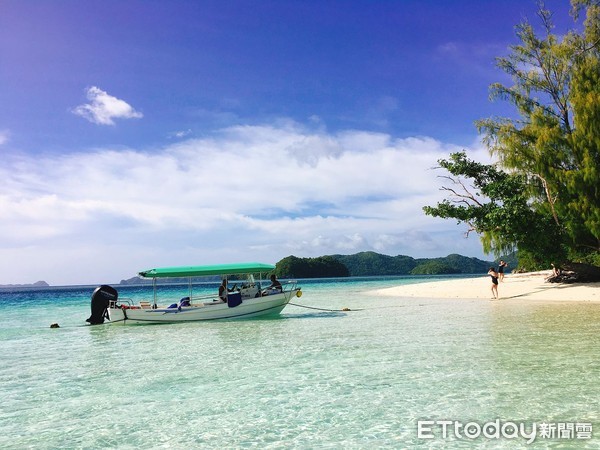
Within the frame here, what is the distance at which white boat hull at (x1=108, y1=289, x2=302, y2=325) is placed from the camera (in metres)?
25.1

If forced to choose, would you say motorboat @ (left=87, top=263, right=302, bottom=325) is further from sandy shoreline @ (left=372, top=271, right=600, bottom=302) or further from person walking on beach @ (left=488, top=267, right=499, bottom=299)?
sandy shoreline @ (left=372, top=271, right=600, bottom=302)

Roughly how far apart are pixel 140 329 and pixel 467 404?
1943 centimetres

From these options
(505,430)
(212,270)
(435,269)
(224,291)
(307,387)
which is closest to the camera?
(505,430)

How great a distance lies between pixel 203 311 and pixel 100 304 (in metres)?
7.28

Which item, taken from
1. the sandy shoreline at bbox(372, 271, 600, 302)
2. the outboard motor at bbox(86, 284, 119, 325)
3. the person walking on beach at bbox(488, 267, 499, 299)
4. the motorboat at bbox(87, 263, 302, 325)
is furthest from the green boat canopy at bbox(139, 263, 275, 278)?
the sandy shoreline at bbox(372, 271, 600, 302)

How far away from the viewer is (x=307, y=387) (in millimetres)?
10289

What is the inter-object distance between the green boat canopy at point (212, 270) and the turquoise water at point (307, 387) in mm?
5424

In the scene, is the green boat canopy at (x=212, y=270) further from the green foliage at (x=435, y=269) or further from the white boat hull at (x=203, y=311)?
the green foliage at (x=435, y=269)

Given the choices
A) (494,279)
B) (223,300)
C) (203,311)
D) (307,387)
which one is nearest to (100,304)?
(203,311)

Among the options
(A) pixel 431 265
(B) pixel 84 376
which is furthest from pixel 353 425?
(A) pixel 431 265

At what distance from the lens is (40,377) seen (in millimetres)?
12898

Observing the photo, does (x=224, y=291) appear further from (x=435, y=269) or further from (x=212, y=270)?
(x=435, y=269)

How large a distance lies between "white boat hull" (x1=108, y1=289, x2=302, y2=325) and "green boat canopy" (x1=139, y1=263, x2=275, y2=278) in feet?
6.08

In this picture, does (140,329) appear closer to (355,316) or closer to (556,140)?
(355,316)
